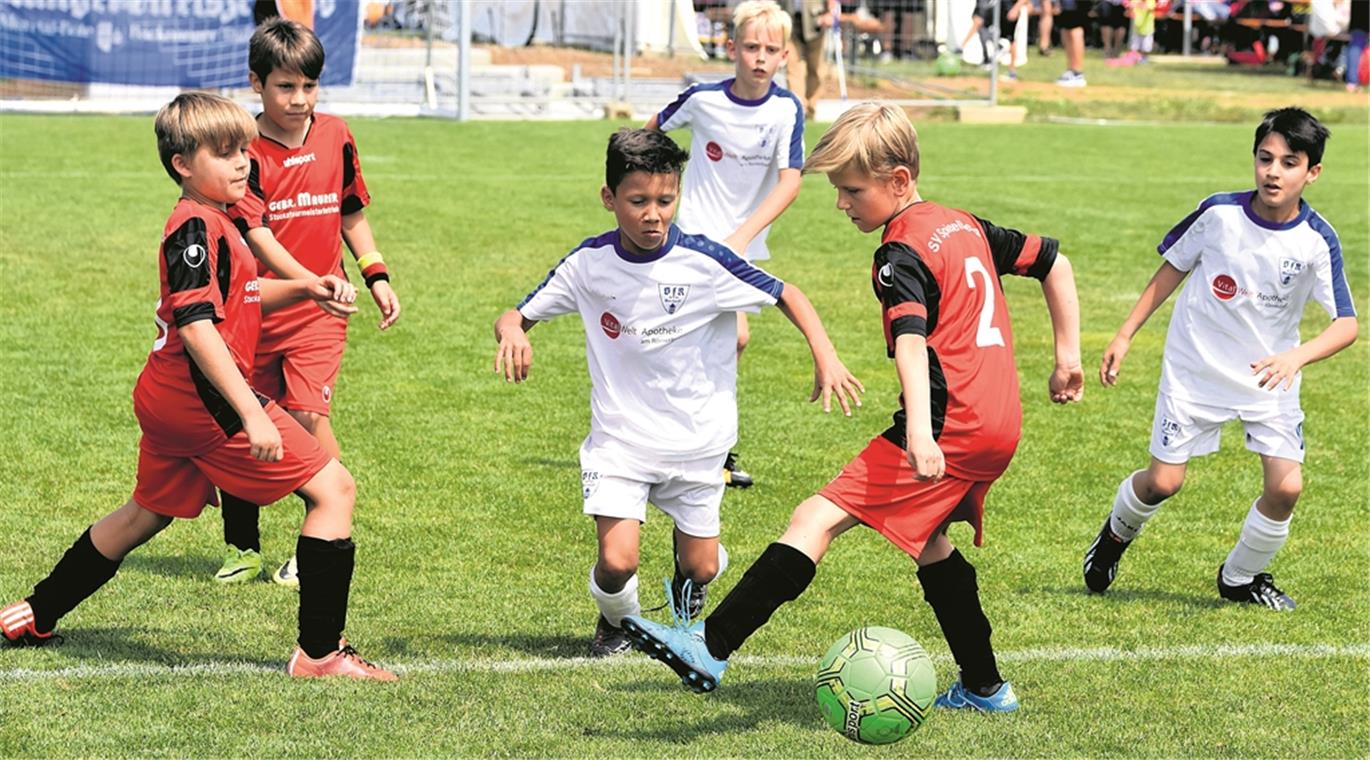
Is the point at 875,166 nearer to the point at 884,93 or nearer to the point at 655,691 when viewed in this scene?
the point at 655,691

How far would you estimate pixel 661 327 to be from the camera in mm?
5348

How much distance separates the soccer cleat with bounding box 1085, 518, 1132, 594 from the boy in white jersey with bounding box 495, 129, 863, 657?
1.80 metres

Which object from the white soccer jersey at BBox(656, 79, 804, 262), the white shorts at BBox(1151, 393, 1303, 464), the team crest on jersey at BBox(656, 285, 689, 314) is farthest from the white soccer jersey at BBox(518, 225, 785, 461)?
the white soccer jersey at BBox(656, 79, 804, 262)

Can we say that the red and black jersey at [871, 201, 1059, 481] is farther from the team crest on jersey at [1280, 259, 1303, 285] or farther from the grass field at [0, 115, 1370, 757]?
the team crest on jersey at [1280, 259, 1303, 285]

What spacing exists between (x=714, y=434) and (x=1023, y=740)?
1.27m

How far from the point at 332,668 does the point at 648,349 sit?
1.33 metres

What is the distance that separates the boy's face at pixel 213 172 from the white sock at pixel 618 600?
161 centimetres

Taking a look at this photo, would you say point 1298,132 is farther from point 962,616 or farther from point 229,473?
point 229,473

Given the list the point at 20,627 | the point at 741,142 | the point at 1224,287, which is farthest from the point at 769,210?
the point at 20,627

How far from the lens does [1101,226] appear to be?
16.4 meters

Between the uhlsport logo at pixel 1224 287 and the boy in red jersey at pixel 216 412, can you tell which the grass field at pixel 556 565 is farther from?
the uhlsport logo at pixel 1224 287

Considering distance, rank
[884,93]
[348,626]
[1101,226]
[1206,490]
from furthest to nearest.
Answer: [884,93]
[1101,226]
[1206,490]
[348,626]

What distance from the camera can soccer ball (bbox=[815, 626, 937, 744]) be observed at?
15.4 feet

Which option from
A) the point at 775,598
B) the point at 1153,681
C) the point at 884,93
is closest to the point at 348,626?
the point at 775,598
